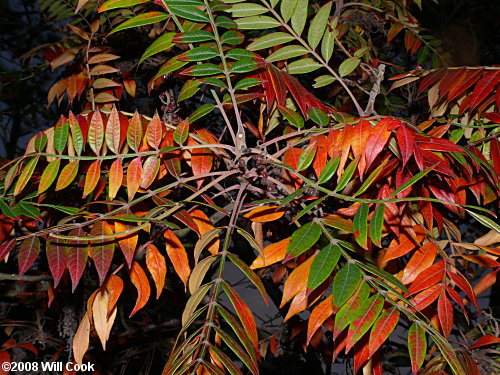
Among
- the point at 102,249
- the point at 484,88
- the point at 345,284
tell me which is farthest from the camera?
the point at 484,88

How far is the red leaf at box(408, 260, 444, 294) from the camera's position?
726mm

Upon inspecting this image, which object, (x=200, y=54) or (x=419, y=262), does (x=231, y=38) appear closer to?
(x=200, y=54)

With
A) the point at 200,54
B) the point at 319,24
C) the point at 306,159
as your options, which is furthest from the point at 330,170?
the point at 319,24

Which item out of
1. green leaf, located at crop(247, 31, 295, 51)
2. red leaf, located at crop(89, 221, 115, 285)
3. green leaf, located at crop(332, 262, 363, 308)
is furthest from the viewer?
green leaf, located at crop(247, 31, 295, 51)

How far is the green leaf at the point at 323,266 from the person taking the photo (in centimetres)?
55

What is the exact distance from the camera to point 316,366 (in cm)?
185

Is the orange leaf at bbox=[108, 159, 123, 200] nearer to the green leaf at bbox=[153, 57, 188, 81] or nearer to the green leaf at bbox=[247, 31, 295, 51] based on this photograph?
the green leaf at bbox=[153, 57, 188, 81]

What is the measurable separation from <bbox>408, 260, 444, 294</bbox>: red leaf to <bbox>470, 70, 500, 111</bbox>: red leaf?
317mm

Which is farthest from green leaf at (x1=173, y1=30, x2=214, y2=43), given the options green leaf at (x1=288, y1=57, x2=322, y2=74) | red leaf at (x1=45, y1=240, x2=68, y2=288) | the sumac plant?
red leaf at (x1=45, y1=240, x2=68, y2=288)

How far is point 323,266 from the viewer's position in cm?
58

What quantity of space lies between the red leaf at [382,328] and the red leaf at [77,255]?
1.26 ft

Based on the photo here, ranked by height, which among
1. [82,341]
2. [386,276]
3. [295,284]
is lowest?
[82,341]

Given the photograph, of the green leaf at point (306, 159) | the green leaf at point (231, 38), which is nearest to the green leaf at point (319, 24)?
the green leaf at point (231, 38)

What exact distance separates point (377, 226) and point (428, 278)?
206 mm
